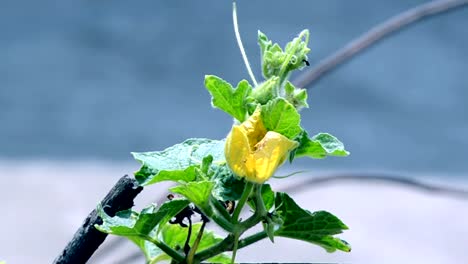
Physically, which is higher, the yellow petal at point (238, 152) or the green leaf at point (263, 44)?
the green leaf at point (263, 44)

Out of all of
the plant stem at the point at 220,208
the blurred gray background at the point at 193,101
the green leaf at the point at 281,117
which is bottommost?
the plant stem at the point at 220,208

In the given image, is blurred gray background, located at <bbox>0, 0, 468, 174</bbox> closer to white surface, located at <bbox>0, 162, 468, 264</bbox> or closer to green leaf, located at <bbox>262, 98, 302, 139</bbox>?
white surface, located at <bbox>0, 162, 468, 264</bbox>

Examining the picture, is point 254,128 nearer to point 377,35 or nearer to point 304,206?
point 377,35

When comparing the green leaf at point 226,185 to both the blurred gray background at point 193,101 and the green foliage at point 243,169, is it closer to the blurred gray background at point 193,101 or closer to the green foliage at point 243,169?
the green foliage at point 243,169

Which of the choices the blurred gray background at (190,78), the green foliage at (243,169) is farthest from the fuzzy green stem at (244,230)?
the blurred gray background at (190,78)

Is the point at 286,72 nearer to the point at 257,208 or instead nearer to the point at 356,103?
the point at 257,208

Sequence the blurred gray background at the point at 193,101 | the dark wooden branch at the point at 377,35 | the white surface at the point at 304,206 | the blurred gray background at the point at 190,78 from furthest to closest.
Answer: the blurred gray background at the point at 190,78, the blurred gray background at the point at 193,101, the white surface at the point at 304,206, the dark wooden branch at the point at 377,35

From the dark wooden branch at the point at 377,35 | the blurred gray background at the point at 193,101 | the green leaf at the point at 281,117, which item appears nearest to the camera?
the green leaf at the point at 281,117
